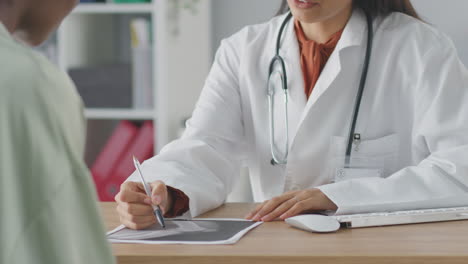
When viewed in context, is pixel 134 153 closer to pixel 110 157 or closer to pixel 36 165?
pixel 110 157

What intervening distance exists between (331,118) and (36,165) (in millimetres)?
1242

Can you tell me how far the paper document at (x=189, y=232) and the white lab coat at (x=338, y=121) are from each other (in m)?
0.11

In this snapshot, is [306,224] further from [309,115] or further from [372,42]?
[372,42]

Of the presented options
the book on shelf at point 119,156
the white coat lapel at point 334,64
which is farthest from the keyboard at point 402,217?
the book on shelf at point 119,156

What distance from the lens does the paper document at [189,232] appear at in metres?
1.18

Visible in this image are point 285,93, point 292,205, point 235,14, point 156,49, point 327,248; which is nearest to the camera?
point 327,248

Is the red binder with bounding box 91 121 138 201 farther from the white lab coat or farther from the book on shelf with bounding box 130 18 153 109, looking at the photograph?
the white lab coat

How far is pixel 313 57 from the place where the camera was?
70.3 inches

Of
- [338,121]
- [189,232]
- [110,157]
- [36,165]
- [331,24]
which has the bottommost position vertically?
[110,157]

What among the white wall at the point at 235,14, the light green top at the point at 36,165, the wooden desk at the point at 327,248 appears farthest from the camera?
the white wall at the point at 235,14

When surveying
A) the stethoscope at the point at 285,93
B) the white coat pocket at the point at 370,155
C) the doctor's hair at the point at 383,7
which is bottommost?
the white coat pocket at the point at 370,155

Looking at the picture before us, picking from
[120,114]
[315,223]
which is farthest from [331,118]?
[120,114]

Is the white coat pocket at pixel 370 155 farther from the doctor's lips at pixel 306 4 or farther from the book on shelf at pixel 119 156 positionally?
the book on shelf at pixel 119 156

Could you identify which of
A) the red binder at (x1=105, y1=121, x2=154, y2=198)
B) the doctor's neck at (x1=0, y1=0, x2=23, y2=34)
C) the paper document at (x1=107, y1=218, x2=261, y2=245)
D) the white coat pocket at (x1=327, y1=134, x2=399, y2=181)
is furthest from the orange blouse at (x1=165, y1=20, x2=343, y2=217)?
the red binder at (x1=105, y1=121, x2=154, y2=198)
